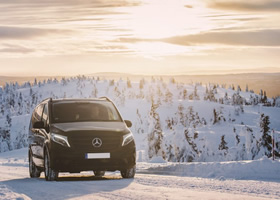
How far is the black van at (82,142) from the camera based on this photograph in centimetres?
1445

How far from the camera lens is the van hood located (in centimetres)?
1473

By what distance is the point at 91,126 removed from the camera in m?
14.9

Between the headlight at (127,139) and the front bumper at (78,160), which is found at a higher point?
the headlight at (127,139)

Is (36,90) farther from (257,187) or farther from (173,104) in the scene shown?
(257,187)

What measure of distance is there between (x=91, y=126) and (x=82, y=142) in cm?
55

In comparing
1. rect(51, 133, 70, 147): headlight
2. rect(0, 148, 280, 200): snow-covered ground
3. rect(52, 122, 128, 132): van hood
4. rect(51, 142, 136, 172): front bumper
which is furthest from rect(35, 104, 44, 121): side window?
rect(0, 148, 280, 200): snow-covered ground

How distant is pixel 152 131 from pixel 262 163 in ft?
60.4

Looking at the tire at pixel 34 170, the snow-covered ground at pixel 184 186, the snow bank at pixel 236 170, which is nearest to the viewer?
the snow-covered ground at pixel 184 186

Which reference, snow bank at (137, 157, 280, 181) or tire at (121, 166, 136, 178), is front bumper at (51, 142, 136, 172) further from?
snow bank at (137, 157, 280, 181)

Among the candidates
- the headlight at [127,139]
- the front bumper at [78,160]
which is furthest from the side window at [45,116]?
the headlight at [127,139]

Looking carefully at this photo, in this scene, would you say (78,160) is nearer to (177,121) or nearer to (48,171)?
(48,171)

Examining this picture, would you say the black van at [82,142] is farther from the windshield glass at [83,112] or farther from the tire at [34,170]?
the tire at [34,170]

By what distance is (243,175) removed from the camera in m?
16.1

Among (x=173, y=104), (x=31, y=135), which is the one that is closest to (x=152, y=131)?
(x=31, y=135)
